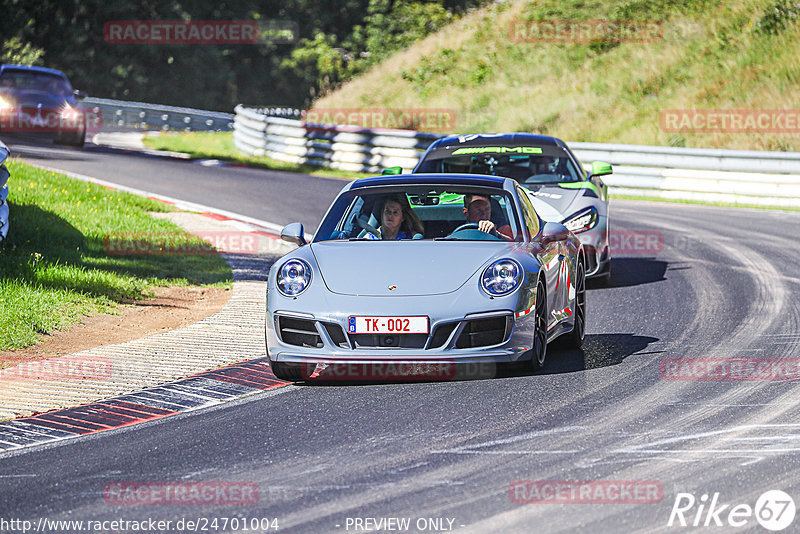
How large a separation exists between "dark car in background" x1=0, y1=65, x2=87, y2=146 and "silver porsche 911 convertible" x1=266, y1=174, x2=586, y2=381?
2050 centimetres

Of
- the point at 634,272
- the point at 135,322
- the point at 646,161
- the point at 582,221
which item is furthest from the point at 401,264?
the point at 646,161

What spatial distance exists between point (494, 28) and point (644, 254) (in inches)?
1116

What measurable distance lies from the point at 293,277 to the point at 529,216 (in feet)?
6.58

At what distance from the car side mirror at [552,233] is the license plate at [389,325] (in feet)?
5.08

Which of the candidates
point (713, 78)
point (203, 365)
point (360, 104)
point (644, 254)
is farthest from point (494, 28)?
point (203, 365)

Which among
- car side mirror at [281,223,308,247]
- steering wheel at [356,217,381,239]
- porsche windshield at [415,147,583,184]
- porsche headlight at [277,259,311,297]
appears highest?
porsche windshield at [415,147,583,184]

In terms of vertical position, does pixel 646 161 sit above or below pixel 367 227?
above

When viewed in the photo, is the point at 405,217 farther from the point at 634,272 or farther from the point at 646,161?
the point at 646,161

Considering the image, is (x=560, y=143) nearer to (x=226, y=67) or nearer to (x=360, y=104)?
(x=360, y=104)

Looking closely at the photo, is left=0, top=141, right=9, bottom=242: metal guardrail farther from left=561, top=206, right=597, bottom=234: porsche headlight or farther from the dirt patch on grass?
left=561, top=206, right=597, bottom=234: porsche headlight

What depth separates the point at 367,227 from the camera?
8.74m

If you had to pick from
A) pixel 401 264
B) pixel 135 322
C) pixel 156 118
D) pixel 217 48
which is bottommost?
pixel 135 322

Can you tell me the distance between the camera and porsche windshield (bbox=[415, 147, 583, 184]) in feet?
42.5

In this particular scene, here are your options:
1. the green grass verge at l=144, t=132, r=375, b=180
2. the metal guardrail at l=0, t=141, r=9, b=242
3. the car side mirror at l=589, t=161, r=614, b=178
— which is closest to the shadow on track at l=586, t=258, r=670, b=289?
the car side mirror at l=589, t=161, r=614, b=178
